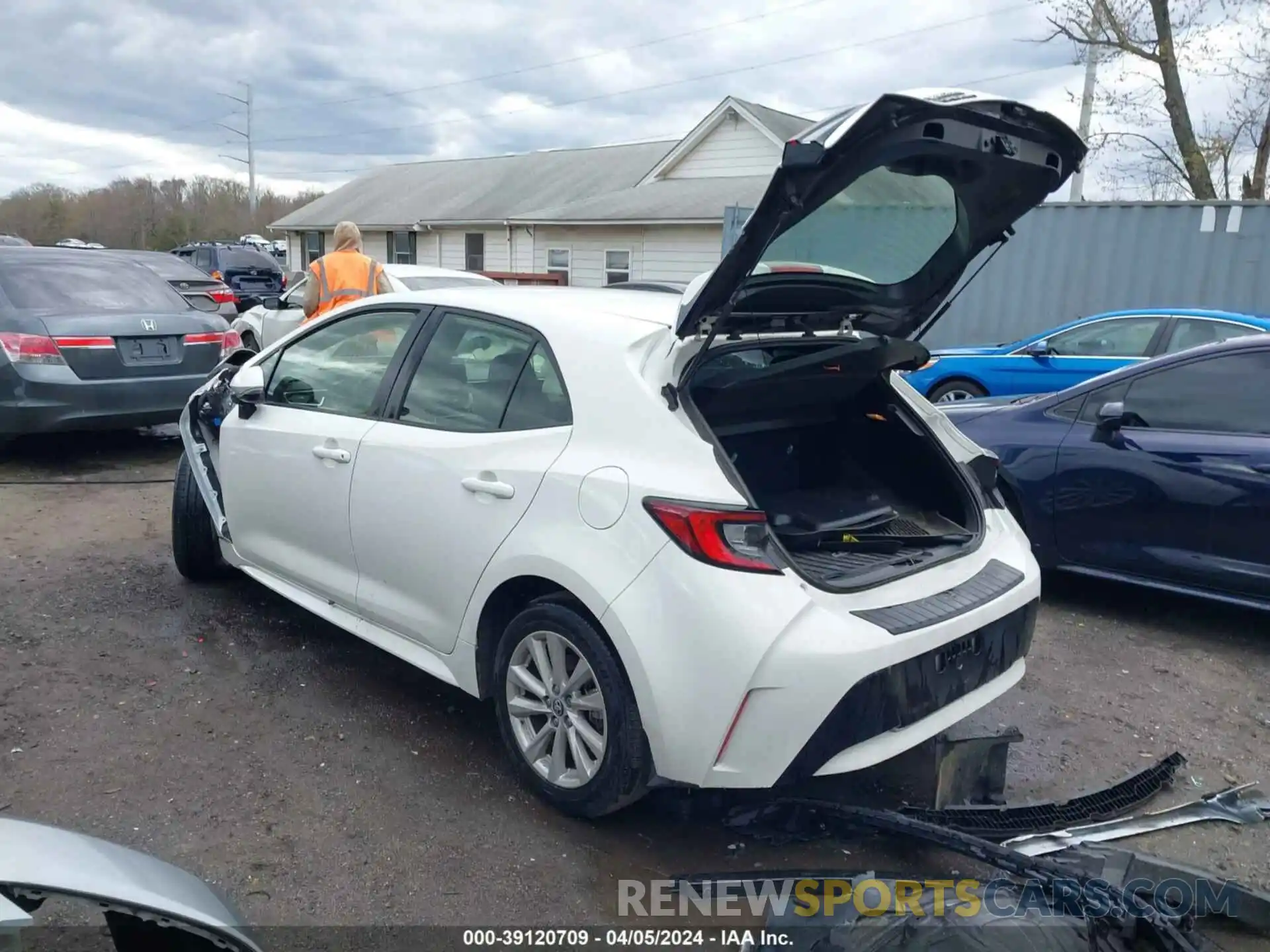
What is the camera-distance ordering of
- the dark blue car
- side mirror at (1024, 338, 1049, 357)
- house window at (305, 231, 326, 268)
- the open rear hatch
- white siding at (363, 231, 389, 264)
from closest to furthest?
the open rear hatch, the dark blue car, side mirror at (1024, 338, 1049, 357), white siding at (363, 231, 389, 264), house window at (305, 231, 326, 268)

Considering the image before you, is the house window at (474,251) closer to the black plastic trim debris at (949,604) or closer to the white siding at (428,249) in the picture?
the white siding at (428,249)

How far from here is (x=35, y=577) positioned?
5332 millimetres

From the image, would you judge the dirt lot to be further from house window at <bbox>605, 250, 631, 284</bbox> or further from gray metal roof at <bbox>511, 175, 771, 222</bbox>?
house window at <bbox>605, 250, 631, 284</bbox>

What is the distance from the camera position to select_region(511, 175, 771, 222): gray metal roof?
780 inches

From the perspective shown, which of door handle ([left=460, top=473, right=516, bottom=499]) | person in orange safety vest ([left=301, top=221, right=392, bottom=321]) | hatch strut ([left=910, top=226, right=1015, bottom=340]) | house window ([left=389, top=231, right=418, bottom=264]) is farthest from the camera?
house window ([left=389, top=231, right=418, bottom=264])

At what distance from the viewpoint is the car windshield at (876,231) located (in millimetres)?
3119

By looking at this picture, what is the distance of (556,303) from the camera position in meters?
3.54

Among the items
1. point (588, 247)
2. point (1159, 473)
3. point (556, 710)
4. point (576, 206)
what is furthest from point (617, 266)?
point (556, 710)

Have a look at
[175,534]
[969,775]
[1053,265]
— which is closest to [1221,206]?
[1053,265]

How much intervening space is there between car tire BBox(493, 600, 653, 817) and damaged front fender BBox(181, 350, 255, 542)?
2.09 meters

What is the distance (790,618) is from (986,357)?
29.4ft

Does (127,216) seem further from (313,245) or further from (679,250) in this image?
(679,250)

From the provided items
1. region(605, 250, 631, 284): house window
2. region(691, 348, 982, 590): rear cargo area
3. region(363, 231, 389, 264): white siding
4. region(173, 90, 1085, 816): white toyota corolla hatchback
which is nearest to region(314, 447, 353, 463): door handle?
region(173, 90, 1085, 816): white toyota corolla hatchback

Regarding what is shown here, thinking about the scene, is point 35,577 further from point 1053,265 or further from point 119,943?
point 1053,265
